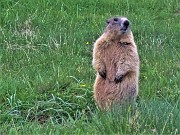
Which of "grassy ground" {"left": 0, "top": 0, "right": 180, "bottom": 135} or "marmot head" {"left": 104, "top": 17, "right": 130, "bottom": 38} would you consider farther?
"marmot head" {"left": 104, "top": 17, "right": 130, "bottom": 38}

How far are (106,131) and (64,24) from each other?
196 inches

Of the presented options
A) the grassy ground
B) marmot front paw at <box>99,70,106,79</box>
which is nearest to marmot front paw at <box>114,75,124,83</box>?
marmot front paw at <box>99,70,106,79</box>

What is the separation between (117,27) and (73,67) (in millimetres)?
1310

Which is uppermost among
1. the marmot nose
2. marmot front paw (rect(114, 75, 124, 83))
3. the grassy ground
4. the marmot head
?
the marmot nose

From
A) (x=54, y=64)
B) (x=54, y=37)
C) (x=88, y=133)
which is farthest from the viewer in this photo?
(x=54, y=37)

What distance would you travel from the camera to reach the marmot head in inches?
265

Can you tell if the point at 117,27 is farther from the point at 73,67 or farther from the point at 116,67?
the point at 73,67

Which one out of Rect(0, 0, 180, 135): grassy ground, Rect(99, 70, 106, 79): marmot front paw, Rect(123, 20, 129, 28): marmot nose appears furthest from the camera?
Rect(123, 20, 129, 28): marmot nose

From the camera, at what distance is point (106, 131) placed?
5.11 meters

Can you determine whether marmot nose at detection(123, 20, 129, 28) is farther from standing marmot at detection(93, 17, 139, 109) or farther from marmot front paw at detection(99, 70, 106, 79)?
marmot front paw at detection(99, 70, 106, 79)

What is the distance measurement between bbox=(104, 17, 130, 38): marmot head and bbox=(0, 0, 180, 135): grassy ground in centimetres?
81

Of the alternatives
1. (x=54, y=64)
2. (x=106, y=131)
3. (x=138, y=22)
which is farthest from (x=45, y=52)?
(x=106, y=131)

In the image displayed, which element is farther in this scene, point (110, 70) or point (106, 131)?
point (110, 70)

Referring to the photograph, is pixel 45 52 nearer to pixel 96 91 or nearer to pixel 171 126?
pixel 96 91
